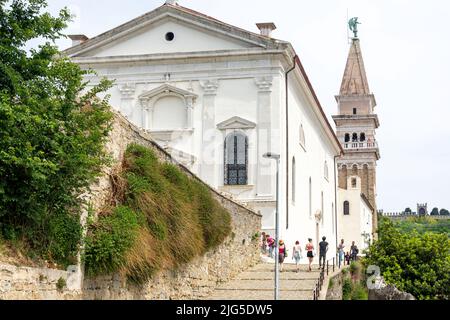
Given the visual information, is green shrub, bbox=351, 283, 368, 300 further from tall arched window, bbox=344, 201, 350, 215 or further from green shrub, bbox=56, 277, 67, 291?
tall arched window, bbox=344, 201, 350, 215

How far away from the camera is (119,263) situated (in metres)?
15.7

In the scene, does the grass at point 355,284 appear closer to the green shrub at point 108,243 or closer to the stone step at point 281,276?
the stone step at point 281,276

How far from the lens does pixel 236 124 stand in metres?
37.0

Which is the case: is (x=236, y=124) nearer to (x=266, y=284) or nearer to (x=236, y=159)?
(x=236, y=159)

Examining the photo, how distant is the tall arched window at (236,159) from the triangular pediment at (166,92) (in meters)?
3.00

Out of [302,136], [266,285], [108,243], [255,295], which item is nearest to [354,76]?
[302,136]

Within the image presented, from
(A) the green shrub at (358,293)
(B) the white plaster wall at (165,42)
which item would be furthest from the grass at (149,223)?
(B) the white plaster wall at (165,42)

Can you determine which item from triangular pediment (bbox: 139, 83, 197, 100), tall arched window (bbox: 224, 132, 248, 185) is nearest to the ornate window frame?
triangular pediment (bbox: 139, 83, 197, 100)

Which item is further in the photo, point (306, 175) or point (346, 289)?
point (306, 175)

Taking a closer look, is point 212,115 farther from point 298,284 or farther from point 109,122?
point 109,122

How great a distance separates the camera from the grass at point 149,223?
615 inches

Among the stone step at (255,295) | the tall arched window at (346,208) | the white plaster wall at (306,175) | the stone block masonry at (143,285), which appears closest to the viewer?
the stone block masonry at (143,285)

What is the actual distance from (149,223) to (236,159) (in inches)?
754
